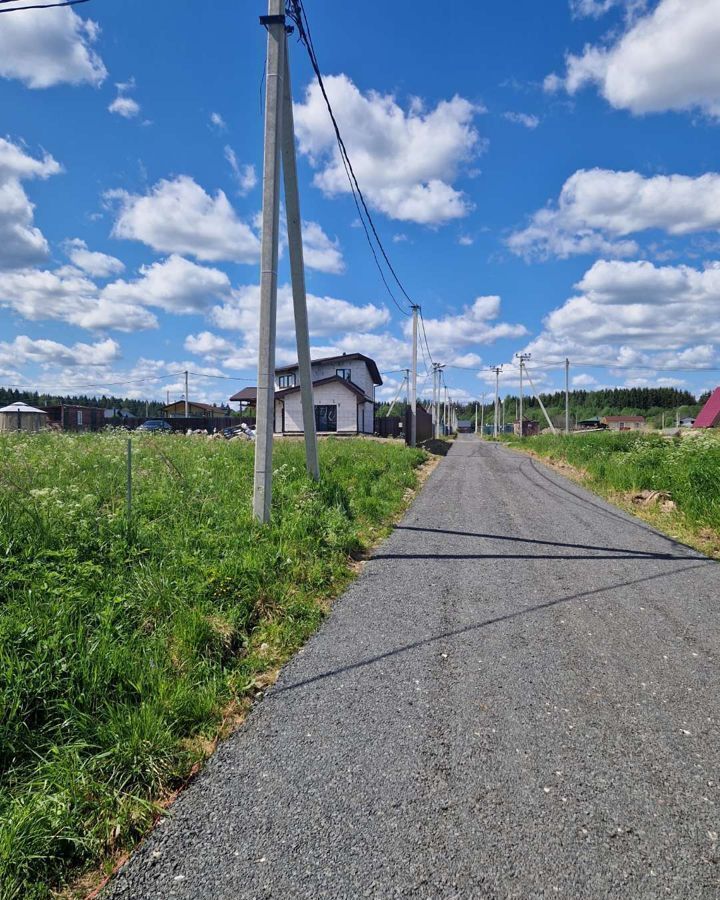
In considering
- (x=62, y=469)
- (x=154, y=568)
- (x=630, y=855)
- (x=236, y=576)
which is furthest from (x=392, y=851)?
(x=62, y=469)

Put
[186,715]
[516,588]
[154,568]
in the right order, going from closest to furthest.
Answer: [186,715]
[154,568]
[516,588]

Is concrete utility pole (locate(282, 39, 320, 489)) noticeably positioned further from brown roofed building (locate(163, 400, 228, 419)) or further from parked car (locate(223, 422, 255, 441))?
brown roofed building (locate(163, 400, 228, 419))

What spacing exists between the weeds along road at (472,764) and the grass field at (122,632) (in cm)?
24

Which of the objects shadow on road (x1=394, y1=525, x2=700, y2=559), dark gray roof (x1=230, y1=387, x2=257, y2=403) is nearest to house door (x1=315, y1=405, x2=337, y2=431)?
dark gray roof (x1=230, y1=387, x2=257, y2=403)

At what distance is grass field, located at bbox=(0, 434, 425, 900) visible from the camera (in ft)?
7.36

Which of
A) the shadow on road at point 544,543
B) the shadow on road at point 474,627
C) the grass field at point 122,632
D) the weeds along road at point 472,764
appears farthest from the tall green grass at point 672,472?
the grass field at point 122,632

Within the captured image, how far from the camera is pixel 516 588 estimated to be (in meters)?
5.18

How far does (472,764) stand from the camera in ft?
8.23

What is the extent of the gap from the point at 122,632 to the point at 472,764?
2339mm

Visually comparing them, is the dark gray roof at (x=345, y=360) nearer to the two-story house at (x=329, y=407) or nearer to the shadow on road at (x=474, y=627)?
the two-story house at (x=329, y=407)

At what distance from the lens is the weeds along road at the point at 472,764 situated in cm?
192

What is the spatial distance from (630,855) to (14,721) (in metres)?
2.82

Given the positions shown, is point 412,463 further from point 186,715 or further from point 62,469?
point 186,715

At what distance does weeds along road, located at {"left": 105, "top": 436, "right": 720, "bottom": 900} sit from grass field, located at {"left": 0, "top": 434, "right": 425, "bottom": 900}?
0.24 metres
